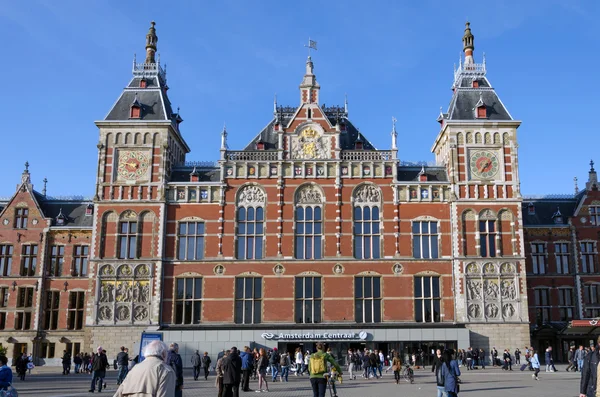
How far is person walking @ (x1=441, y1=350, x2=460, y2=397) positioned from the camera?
14.3 meters

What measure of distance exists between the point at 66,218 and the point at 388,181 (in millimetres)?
23611

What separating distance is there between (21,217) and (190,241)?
1347 cm

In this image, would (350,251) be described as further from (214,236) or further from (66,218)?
(66,218)

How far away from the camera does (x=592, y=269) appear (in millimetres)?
45875

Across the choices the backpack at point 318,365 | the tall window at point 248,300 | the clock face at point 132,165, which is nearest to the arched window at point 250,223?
the tall window at point 248,300

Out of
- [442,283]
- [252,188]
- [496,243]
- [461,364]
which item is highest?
[252,188]

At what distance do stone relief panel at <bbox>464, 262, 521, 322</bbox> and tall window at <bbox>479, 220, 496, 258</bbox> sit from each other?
0.77 metres

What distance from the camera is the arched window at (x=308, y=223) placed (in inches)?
1666

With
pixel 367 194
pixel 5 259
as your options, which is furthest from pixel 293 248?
pixel 5 259

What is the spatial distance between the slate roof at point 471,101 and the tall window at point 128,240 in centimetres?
2267

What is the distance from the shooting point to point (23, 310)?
44594 mm

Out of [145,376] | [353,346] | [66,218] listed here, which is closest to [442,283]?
[353,346]

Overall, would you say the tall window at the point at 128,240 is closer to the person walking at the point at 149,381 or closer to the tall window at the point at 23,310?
the tall window at the point at 23,310

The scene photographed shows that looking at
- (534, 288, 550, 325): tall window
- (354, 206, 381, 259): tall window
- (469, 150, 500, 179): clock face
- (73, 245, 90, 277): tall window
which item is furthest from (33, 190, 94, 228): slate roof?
(534, 288, 550, 325): tall window
